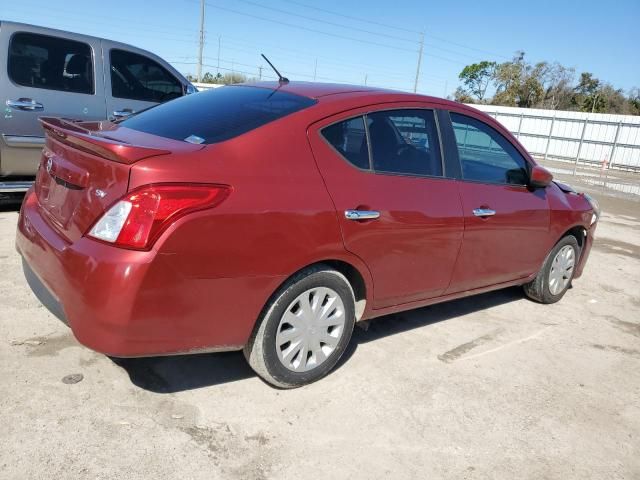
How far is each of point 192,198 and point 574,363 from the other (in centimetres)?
297

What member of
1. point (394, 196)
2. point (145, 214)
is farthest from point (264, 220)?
point (394, 196)

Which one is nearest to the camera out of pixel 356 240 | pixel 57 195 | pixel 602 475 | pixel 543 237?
pixel 602 475

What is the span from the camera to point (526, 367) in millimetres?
3641

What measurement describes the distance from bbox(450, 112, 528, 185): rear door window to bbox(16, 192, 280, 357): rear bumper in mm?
1889

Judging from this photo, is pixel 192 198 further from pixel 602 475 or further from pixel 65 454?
pixel 602 475

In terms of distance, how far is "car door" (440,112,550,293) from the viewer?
3736 millimetres

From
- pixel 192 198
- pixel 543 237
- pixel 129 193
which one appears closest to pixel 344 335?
pixel 192 198

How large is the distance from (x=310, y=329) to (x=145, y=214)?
3.72ft

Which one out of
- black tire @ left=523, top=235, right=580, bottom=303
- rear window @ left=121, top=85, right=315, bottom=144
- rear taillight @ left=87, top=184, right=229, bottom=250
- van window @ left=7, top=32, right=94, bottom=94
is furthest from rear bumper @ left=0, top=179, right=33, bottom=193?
black tire @ left=523, top=235, right=580, bottom=303

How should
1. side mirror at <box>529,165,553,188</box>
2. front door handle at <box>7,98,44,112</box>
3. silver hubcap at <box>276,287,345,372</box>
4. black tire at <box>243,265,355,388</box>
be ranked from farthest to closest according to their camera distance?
front door handle at <box>7,98,44,112</box> < side mirror at <box>529,165,553,188</box> < silver hubcap at <box>276,287,345,372</box> < black tire at <box>243,265,355,388</box>

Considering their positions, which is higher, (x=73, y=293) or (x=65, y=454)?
(x=73, y=293)

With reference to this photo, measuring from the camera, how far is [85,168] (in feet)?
8.36

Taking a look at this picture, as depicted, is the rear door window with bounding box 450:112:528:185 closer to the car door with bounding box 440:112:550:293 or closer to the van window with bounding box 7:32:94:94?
the car door with bounding box 440:112:550:293

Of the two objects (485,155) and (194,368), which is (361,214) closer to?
(194,368)
